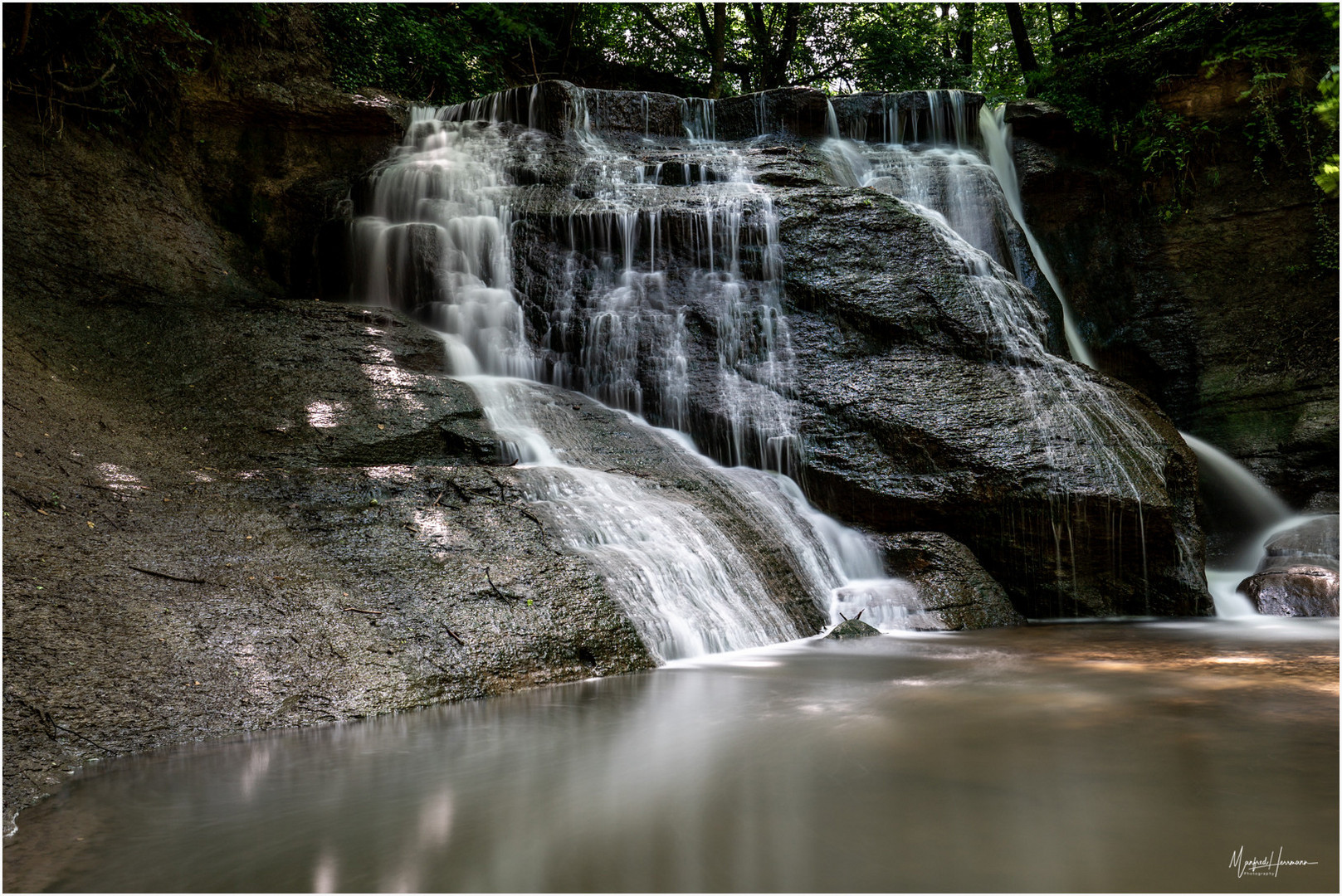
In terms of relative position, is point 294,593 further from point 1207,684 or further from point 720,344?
point 720,344

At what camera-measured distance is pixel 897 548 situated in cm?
712

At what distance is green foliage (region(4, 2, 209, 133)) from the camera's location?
7.93 metres

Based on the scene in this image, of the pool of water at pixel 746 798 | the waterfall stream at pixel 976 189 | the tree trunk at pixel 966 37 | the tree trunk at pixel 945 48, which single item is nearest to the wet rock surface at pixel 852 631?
the pool of water at pixel 746 798

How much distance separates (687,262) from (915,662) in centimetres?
583

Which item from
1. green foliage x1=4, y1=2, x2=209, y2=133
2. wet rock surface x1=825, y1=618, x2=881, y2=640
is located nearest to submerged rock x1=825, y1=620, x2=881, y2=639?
wet rock surface x1=825, y1=618, x2=881, y2=640

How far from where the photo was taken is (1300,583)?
7.27 meters

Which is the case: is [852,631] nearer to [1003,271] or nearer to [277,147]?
[1003,271]

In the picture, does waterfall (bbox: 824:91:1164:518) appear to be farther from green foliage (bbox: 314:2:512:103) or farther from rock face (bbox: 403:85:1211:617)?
green foliage (bbox: 314:2:512:103)

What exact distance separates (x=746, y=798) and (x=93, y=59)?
989cm

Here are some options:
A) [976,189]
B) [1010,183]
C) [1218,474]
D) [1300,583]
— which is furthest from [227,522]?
[1010,183]

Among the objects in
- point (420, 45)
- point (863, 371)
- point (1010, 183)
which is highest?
point (420, 45)

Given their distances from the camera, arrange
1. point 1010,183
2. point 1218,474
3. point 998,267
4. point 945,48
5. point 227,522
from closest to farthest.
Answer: point 227,522, point 998,267, point 1218,474, point 1010,183, point 945,48

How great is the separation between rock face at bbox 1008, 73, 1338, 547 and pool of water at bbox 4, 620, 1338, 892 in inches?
328

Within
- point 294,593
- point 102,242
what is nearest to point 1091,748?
point 294,593
